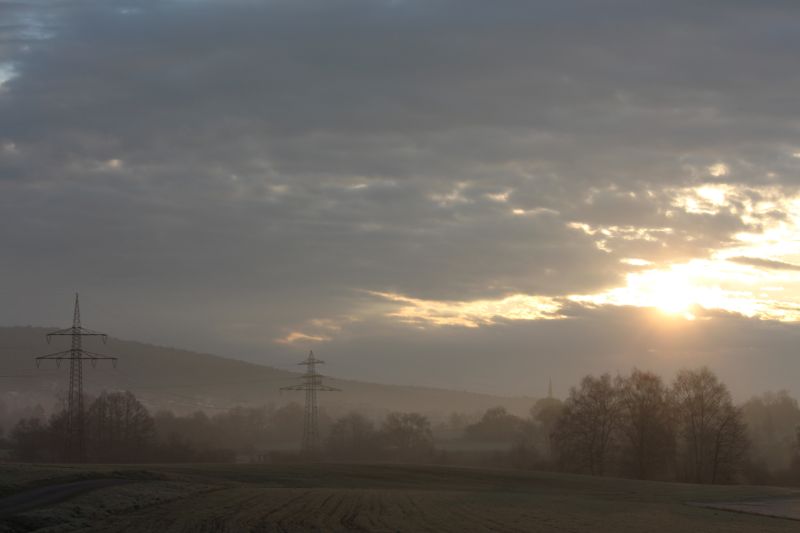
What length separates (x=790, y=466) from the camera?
118000 millimetres

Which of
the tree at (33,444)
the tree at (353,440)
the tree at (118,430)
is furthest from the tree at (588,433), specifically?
the tree at (33,444)

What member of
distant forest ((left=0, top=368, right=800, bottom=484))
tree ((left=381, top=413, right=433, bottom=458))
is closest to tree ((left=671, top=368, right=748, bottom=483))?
distant forest ((left=0, top=368, right=800, bottom=484))

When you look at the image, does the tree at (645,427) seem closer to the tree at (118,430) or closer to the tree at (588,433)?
the tree at (588,433)

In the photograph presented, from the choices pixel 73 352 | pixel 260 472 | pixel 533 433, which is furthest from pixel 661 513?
pixel 533 433

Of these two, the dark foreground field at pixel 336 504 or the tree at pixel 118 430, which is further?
the tree at pixel 118 430

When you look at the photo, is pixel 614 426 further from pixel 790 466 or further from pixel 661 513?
pixel 661 513

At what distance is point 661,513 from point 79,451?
250 feet

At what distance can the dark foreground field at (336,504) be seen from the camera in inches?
1676

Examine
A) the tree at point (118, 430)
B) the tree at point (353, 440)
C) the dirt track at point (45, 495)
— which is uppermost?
the dirt track at point (45, 495)

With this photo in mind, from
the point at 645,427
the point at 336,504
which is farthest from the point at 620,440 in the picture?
the point at 336,504

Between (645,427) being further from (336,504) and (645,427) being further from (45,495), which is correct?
(45,495)

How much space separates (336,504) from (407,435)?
114304 mm

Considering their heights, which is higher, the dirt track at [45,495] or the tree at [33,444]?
the dirt track at [45,495]

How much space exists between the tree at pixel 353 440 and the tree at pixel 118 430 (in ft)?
107
